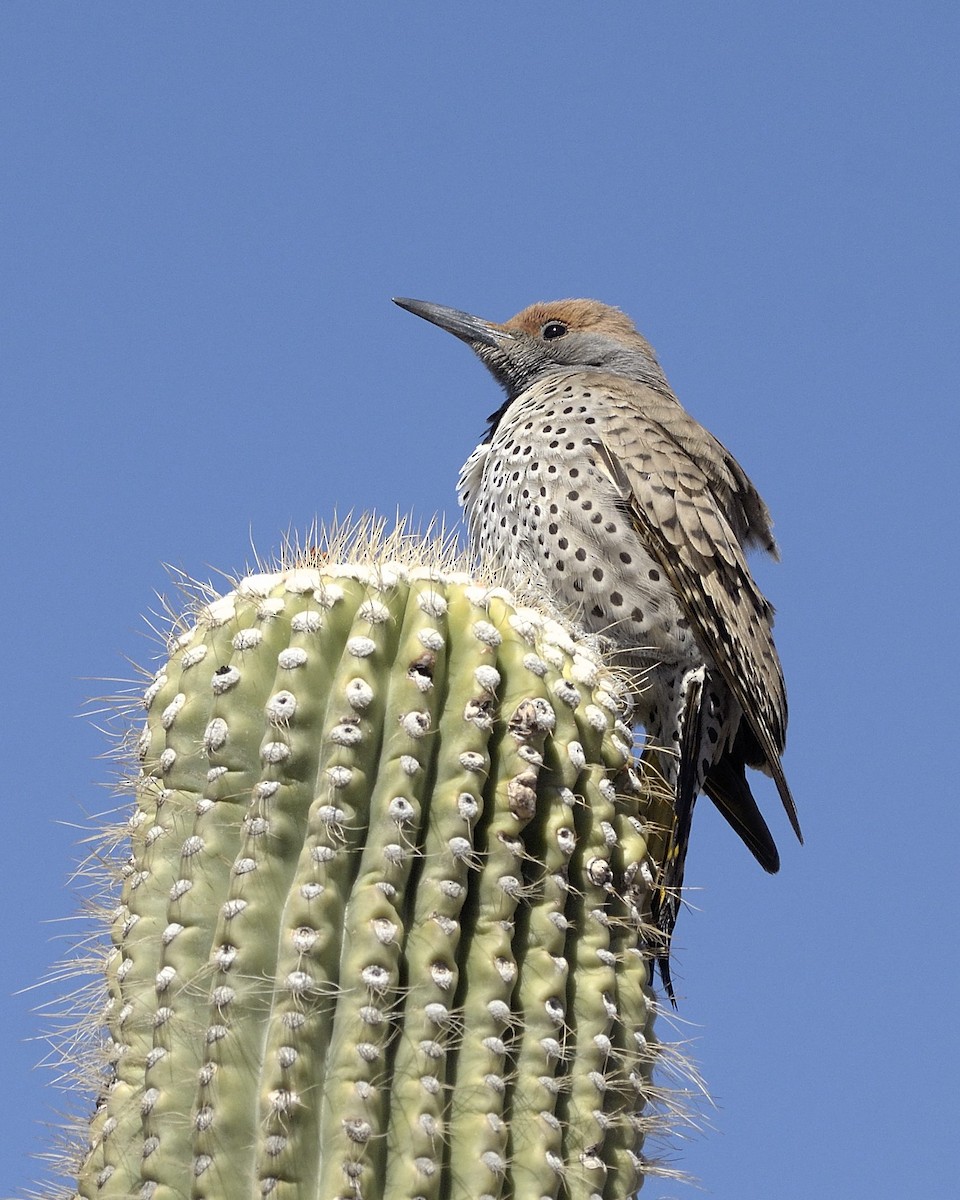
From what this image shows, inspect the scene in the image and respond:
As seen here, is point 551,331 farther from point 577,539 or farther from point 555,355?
point 577,539

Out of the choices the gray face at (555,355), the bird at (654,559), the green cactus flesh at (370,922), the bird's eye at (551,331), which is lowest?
the green cactus flesh at (370,922)

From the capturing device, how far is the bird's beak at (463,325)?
7801 millimetres

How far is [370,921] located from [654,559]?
3.16 meters

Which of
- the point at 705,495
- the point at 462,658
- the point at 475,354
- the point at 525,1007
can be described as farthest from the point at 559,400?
the point at 525,1007

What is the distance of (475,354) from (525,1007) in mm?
5100

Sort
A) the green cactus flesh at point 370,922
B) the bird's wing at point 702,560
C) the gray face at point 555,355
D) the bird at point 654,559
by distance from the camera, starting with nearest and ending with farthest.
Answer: the green cactus flesh at point 370,922, the bird at point 654,559, the bird's wing at point 702,560, the gray face at point 555,355

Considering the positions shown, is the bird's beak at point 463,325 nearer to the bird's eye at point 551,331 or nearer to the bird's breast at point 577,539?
the bird's eye at point 551,331

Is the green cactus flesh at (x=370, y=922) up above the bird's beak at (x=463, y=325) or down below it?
below

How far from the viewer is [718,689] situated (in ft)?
20.2

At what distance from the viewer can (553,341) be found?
7738 mm

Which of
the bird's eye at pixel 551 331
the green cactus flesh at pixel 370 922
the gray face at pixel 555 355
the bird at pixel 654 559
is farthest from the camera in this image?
the bird's eye at pixel 551 331

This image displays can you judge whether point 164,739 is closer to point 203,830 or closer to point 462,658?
point 203,830

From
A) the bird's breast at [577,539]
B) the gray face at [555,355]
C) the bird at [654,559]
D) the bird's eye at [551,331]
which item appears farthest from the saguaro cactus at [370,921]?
the bird's eye at [551,331]

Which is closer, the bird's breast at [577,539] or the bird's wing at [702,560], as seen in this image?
→ the bird's breast at [577,539]
